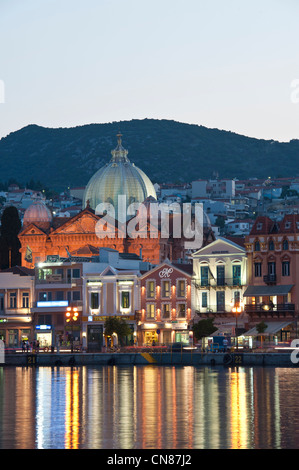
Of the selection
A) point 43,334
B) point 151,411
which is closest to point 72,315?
point 43,334

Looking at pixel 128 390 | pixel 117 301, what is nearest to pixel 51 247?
pixel 117 301

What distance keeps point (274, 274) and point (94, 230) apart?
38370mm

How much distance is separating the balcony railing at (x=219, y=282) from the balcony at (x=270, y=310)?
127 inches

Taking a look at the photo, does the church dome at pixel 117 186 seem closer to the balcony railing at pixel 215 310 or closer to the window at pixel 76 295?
the window at pixel 76 295

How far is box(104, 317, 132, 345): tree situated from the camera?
10012 centimetres

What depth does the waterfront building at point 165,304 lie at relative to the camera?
104m

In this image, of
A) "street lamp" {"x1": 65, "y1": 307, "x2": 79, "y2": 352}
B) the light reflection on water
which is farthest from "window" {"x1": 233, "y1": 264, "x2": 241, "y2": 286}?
the light reflection on water

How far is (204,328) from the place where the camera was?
3824 inches

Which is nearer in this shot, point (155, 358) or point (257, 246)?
point (155, 358)

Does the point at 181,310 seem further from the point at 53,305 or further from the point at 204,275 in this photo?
the point at 53,305

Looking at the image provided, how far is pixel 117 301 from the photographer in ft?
354

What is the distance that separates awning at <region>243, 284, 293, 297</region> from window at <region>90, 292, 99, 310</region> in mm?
15820
